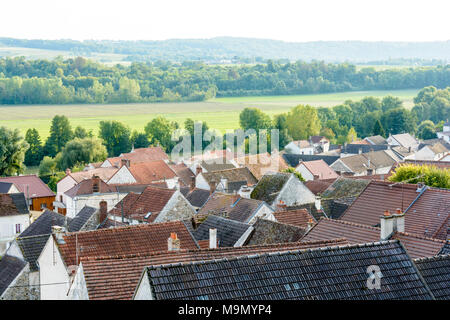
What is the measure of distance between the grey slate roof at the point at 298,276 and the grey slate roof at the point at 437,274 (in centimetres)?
74

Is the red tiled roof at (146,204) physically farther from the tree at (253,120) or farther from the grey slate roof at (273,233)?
the tree at (253,120)

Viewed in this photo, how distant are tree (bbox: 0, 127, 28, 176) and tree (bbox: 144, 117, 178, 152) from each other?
89.4ft

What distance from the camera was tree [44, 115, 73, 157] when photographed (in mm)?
101125

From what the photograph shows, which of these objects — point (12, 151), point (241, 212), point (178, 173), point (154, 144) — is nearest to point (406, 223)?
point (241, 212)

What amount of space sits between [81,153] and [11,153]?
9.28 metres

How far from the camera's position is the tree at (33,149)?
3866 inches

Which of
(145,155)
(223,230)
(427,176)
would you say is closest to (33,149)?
(145,155)

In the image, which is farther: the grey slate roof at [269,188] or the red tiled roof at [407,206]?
the grey slate roof at [269,188]

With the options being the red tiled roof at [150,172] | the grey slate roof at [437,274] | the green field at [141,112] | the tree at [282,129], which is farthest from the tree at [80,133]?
the grey slate roof at [437,274]

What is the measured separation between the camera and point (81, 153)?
296 feet

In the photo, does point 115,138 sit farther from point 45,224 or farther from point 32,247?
point 32,247

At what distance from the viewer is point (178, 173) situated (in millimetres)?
67750

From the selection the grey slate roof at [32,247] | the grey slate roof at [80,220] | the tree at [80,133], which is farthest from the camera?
the tree at [80,133]

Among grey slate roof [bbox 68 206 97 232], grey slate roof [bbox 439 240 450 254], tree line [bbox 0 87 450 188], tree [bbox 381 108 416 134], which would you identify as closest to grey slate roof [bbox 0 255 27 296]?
grey slate roof [bbox 68 206 97 232]
